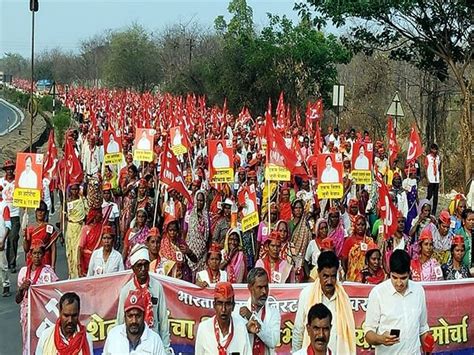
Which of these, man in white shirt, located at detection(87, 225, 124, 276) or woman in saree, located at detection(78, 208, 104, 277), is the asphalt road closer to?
woman in saree, located at detection(78, 208, 104, 277)

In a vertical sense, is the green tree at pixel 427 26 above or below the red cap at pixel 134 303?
above

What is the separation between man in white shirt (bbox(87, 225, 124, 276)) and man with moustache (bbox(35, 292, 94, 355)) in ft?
8.63

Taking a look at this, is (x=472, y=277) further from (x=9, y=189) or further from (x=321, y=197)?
(x=9, y=189)

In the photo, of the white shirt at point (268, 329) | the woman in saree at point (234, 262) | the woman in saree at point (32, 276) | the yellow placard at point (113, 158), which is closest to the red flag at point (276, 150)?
the woman in saree at point (234, 262)

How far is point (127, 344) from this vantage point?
4.90 meters

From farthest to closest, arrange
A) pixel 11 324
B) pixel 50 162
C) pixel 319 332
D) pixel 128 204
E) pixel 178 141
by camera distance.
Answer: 1. pixel 178 141
2. pixel 50 162
3. pixel 128 204
4. pixel 11 324
5. pixel 319 332

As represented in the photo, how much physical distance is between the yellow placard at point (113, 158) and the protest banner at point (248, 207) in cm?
412

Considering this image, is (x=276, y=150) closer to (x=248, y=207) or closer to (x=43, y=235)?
(x=248, y=207)

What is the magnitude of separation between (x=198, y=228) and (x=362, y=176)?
3590 millimetres

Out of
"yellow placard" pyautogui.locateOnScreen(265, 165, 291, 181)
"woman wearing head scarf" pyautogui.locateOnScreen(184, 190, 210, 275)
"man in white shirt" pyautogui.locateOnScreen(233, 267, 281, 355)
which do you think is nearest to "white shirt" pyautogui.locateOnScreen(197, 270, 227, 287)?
"man in white shirt" pyautogui.locateOnScreen(233, 267, 281, 355)

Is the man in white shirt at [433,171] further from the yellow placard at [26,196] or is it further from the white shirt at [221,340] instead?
the white shirt at [221,340]

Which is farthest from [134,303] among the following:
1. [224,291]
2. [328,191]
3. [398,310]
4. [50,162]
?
[50,162]

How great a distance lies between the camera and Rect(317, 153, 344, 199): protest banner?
38.1 ft

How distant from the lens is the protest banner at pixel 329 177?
11.6 meters
